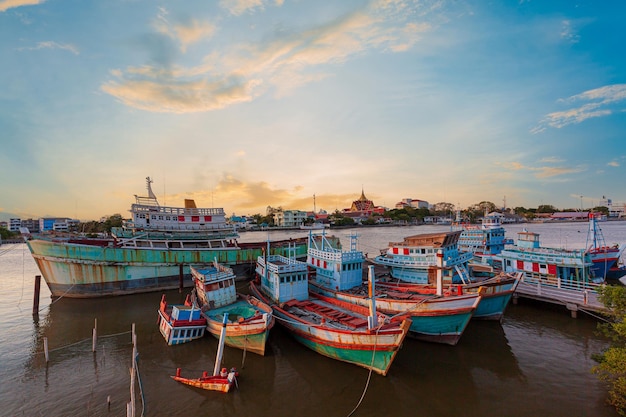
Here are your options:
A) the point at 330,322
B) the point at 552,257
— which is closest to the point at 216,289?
the point at 330,322

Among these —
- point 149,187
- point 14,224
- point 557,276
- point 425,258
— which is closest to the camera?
point 425,258

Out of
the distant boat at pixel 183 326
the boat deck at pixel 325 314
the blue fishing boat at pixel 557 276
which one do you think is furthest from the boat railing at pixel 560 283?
the distant boat at pixel 183 326

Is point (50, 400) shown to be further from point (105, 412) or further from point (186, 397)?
point (186, 397)

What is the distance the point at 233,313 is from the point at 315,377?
319 inches

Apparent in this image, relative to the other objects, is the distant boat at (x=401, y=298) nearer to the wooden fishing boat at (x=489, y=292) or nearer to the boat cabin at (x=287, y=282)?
the wooden fishing boat at (x=489, y=292)

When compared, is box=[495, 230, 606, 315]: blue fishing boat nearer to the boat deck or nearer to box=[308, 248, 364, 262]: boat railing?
box=[308, 248, 364, 262]: boat railing

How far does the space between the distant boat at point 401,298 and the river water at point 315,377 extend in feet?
3.51

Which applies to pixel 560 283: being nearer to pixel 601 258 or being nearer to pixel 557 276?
pixel 557 276

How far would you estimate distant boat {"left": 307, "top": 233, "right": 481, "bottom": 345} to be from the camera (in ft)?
55.0

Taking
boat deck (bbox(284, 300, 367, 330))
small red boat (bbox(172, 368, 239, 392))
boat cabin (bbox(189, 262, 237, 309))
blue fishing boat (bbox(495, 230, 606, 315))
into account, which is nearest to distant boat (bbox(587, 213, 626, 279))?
blue fishing boat (bbox(495, 230, 606, 315))

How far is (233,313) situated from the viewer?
67.1 ft

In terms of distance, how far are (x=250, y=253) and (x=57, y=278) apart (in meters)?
19.6

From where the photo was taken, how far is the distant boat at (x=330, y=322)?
1384 centimetres

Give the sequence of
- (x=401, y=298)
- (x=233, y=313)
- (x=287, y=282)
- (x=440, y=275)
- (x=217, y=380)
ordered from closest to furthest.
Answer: (x=217, y=380) < (x=440, y=275) < (x=401, y=298) < (x=233, y=313) < (x=287, y=282)
